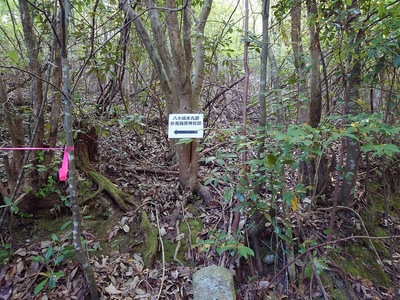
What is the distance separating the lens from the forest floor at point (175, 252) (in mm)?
2512

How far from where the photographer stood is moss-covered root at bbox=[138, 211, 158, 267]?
2.89 m

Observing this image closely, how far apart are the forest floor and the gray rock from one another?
0.22 metres

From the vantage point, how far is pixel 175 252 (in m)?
3.01

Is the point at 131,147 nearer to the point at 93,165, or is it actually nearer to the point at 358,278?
A: the point at 93,165

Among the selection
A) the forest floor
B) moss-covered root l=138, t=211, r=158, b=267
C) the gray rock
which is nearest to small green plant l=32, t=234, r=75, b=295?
the forest floor

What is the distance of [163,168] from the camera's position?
13.5ft

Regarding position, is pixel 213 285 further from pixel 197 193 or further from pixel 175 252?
pixel 197 193

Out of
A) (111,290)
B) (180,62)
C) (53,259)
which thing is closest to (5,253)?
(53,259)

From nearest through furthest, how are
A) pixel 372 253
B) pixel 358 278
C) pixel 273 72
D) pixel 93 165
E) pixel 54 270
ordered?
pixel 54 270 → pixel 358 278 → pixel 372 253 → pixel 273 72 → pixel 93 165

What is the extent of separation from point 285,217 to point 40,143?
2.68 meters

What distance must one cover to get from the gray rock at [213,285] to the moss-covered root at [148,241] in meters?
0.64

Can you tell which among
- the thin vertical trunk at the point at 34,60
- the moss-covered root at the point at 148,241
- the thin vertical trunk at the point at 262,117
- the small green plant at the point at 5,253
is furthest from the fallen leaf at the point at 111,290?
the thin vertical trunk at the point at 34,60

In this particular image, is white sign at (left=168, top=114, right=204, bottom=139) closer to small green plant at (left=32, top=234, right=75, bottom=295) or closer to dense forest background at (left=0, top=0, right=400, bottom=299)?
dense forest background at (left=0, top=0, right=400, bottom=299)

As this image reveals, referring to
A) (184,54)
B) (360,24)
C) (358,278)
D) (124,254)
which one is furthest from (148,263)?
(360,24)
